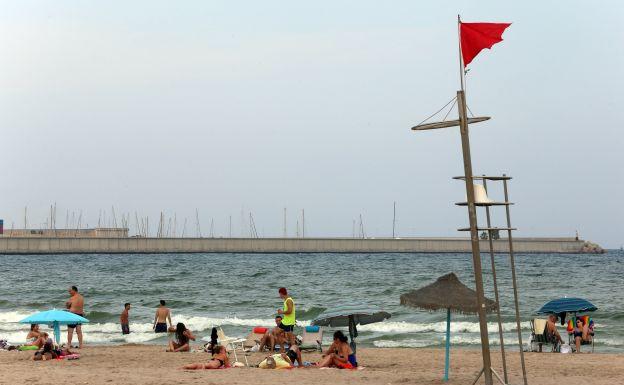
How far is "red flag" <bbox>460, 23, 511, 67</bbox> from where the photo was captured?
1140 centimetres

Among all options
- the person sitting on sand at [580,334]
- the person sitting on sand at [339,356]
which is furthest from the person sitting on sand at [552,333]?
the person sitting on sand at [339,356]

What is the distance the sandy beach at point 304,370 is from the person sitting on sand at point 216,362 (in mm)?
282

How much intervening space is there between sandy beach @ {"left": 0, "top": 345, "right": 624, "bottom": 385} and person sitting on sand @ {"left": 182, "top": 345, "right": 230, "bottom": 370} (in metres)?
0.28

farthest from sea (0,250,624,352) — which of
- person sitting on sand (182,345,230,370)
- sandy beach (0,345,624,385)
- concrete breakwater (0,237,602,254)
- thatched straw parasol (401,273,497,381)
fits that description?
concrete breakwater (0,237,602,254)

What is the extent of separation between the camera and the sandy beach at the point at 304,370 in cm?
1502

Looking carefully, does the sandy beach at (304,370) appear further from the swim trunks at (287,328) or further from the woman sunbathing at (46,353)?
the swim trunks at (287,328)

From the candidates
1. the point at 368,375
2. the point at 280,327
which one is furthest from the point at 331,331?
the point at 368,375

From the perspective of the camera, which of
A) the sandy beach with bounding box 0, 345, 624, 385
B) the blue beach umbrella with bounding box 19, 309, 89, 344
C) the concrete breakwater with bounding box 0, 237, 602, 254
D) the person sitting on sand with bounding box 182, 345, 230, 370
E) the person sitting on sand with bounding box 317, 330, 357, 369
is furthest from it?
the concrete breakwater with bounding box 0, 237, 602, 254

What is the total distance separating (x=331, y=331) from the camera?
26609 mm

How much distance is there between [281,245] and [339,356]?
112598 mm

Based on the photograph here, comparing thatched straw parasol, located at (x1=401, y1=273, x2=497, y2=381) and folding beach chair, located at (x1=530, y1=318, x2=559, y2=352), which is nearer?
thatched straw parasol, located at (x1=401, y1=273, x2=497, y2=381)

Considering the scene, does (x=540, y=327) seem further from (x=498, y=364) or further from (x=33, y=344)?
(x=33, y=344)

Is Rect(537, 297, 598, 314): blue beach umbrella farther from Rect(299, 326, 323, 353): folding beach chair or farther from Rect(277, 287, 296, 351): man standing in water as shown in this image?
Rect(277, 287, 296, 351): man standing in water

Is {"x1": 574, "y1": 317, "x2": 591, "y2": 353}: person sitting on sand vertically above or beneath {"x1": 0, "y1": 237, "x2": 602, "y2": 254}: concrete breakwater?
beneath
